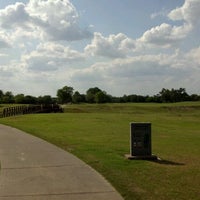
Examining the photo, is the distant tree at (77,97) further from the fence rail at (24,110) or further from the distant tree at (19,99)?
the fence rail at (24,110)

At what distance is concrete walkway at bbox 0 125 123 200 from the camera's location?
8.38 meters

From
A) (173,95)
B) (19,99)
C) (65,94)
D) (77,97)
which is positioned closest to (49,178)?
(19,99)

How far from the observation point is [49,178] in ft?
33.0

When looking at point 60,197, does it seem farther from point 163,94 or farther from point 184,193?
point 163,94

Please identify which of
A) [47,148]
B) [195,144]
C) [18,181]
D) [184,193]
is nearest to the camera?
[184,193]

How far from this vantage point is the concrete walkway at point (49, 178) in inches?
330

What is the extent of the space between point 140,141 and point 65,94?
170 metres

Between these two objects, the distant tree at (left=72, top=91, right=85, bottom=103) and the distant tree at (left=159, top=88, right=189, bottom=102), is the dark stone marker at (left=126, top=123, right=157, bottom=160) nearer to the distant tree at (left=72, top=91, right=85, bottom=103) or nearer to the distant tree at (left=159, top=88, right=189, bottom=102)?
the distant tree at (left=159, top=88, right=189, bottom=102)

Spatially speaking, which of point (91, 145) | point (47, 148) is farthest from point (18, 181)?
point (91, 145)

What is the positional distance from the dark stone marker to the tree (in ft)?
548

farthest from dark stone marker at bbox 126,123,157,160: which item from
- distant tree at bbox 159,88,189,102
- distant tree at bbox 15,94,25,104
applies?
distant tree at bbox 159,88,189,102

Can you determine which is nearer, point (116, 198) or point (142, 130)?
point (116, 198)

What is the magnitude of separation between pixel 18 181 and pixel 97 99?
170504 millimetres

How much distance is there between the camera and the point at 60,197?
26.9 feet
